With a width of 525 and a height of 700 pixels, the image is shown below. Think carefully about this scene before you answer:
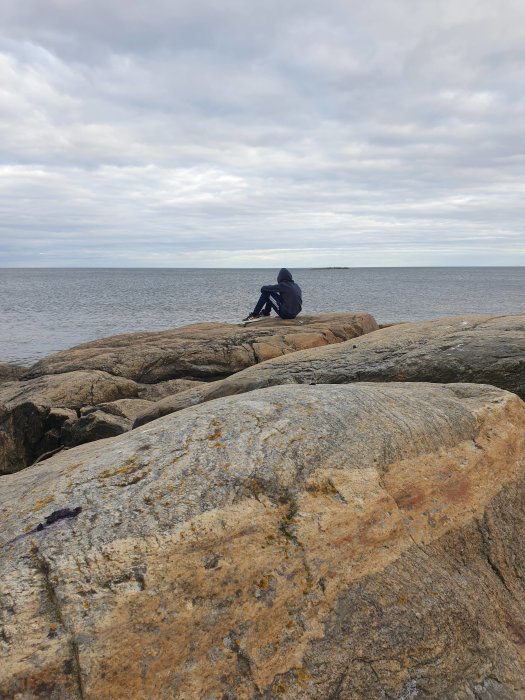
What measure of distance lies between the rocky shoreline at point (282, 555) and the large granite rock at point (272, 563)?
0.7 inches

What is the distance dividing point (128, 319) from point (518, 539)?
58843mm

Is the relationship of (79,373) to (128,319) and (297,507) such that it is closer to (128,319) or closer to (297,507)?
(297,507)

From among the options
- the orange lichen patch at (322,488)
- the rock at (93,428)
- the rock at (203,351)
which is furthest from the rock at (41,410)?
the orange lichen patch at (322,488)

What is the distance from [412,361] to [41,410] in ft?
31.3

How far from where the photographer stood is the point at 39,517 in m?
5.21

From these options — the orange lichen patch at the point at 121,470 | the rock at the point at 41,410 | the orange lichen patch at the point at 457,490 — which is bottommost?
the rock at the point at 41,410

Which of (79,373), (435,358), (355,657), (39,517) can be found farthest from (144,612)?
(79,373)

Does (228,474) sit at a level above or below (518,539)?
above

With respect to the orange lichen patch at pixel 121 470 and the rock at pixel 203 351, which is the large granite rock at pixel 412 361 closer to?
the orange lichen patch at pixel 121 470

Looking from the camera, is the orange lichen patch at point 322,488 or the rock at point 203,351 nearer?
the orange lichen patch at point 322,488

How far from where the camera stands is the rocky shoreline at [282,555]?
14.5ft

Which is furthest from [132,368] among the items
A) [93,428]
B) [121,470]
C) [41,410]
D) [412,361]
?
[121,470]

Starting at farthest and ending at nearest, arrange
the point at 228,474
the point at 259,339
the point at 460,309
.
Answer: the point at 460,309, the point at 259,339, the point at 228,474

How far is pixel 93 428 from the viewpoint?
1309 cm
